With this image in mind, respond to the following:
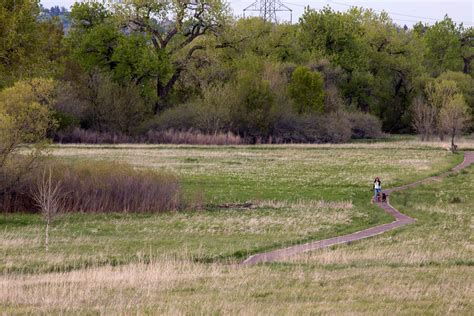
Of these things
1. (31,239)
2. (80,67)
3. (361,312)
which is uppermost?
(80,67)

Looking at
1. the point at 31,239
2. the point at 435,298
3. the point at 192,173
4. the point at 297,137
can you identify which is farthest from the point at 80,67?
the point at 435,298

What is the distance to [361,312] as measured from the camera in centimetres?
1176

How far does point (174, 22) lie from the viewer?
84.6m

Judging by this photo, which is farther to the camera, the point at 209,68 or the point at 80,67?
the point at 209,68

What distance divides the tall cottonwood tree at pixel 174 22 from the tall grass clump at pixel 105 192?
50.6 meters

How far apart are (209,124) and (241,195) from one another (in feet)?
145

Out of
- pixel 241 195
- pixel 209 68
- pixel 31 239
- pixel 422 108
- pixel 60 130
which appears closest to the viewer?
pixel 31 239

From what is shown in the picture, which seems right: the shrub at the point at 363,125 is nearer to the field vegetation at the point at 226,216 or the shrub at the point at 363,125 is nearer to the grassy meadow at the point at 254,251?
the field vegetation at the point at 226,216

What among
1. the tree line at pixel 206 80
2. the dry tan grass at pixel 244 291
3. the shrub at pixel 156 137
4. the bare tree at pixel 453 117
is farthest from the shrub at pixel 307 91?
the dry tan grass at pixel 244 291

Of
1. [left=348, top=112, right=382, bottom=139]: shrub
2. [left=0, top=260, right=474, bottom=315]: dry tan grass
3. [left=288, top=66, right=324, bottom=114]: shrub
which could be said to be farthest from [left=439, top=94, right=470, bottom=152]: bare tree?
[left=0, top=260, right=474, bottom=315]: dry tan grass

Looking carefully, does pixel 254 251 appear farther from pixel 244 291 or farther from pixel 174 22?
pixel 174 22

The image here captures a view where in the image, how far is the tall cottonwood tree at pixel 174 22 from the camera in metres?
83.6

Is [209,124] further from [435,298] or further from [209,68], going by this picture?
[435,298]

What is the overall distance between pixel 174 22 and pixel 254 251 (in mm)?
65446
